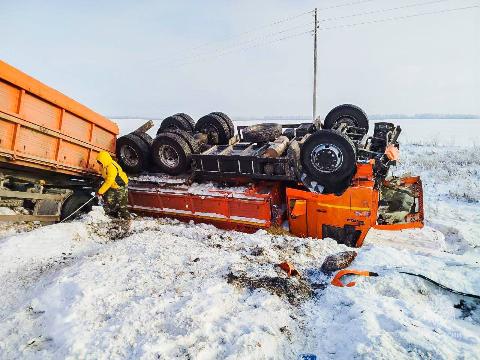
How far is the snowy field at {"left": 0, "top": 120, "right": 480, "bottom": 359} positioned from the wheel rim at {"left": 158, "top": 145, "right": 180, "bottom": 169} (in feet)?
7.13

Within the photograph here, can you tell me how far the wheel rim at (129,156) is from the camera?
7.37 metres

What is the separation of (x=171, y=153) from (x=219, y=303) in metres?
4.43

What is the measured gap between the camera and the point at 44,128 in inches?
215

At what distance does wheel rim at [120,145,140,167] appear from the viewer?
290 inches

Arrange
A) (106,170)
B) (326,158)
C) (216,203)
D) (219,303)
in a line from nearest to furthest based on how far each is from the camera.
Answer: (219,303) → (326,158) → (106,170) → (216,203)

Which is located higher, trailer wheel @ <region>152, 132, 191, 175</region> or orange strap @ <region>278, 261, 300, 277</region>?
trailer wheel @ <region>152, 132, 191, 175</region>

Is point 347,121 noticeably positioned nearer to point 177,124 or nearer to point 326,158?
point 326,158

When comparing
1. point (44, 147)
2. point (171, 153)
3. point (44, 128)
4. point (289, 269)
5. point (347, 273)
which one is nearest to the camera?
point (347, 273)

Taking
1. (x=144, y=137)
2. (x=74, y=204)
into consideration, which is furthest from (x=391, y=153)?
(x=74, y=204)

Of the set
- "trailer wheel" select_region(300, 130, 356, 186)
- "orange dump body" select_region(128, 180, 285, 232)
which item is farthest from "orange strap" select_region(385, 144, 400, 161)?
"orange dump body" select_region(128, 180, 285, 232)

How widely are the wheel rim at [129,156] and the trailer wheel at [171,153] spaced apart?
1.73 ft

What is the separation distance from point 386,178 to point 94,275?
223 inches

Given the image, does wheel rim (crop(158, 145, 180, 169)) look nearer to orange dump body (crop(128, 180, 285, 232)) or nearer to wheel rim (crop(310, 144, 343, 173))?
orange dump body (crop(128, 180, 285, 232))

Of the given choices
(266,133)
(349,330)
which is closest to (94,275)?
(349,330)
